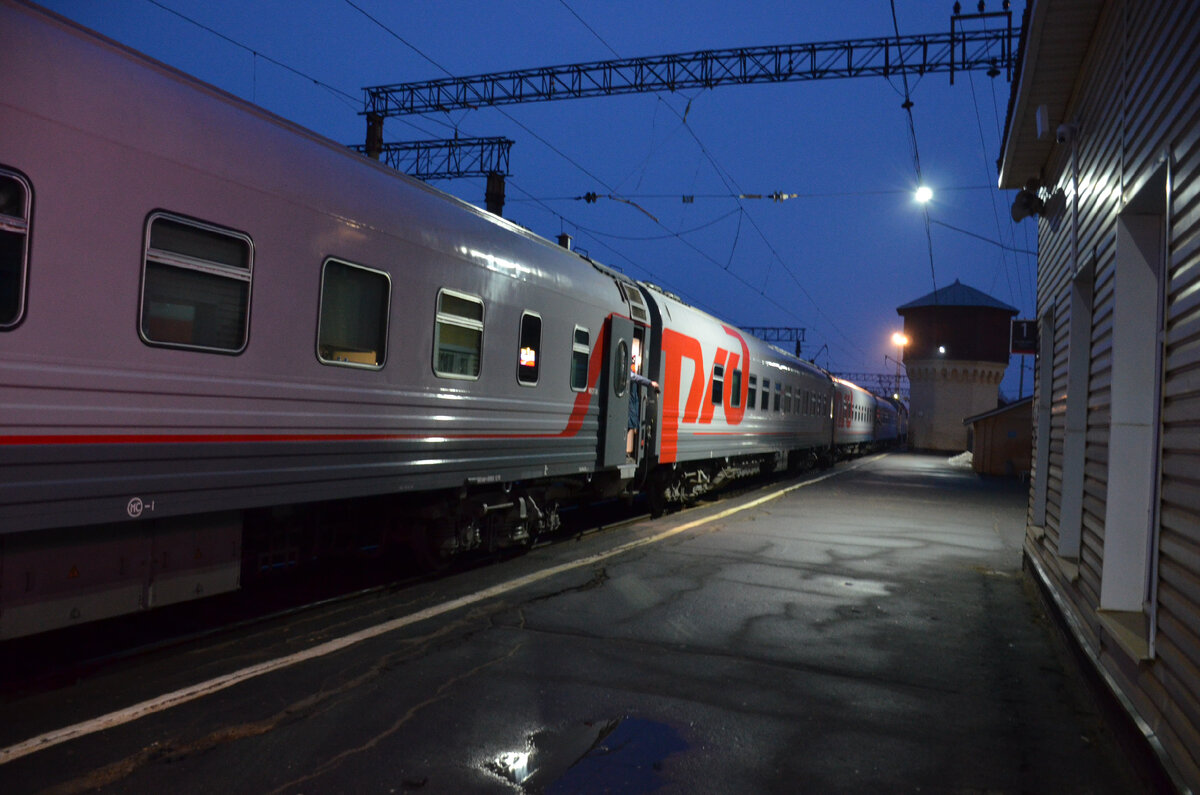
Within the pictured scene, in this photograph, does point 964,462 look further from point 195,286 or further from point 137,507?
point 137,507

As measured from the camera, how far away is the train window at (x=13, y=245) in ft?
13.7

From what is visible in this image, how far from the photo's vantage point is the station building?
4047 mm

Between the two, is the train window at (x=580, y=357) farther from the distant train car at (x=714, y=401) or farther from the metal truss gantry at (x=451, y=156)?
the metal truss gantry at (x=451, y=156)

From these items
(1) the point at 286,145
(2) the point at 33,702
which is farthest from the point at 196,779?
(1) the point at 286,145

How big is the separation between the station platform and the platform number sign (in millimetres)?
5274

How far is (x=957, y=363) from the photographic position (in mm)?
54281

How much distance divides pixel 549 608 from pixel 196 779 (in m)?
3.55

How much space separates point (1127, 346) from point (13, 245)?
21.0ft

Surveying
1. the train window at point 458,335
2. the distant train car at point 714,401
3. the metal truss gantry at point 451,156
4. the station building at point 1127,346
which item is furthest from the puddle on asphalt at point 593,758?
the metal truss gantry at point 451,156

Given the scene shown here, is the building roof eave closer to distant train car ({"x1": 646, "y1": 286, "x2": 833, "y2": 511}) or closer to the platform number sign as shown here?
the platform number sign

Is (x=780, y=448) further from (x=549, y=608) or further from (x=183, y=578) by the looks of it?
(x=183, y=578)

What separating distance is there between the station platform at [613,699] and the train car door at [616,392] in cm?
251

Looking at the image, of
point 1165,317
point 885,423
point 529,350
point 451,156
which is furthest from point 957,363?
point 1165,317

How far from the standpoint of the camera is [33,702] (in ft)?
15.0
